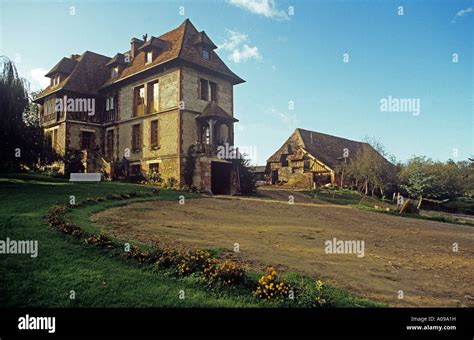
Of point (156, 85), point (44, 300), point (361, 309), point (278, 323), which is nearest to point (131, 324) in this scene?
point (44, 300)

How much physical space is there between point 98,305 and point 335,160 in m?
34.5

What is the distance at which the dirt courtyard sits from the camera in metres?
6.89

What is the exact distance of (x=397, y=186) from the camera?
34781 millimetres

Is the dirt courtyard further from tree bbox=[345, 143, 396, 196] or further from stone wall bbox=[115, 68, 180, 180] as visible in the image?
tree bbox=[345, 143, 396, 196]

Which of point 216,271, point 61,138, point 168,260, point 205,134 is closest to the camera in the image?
point 216,271

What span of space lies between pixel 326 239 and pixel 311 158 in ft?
84.9

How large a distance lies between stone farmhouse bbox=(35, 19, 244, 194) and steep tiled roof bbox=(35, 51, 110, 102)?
88 millimetres

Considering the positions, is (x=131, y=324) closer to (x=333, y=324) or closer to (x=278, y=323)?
(x=278, y=323)

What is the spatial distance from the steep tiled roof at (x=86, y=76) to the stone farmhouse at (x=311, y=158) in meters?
20.7

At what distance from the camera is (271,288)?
598 cm

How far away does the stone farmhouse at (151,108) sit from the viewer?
938 inches

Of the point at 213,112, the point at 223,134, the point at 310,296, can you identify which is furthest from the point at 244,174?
the point at 310,296

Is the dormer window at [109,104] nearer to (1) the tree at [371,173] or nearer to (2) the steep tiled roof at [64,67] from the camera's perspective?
(2) the steep tiled roof at [64,67]

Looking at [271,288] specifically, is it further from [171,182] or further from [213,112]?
[213,112]
